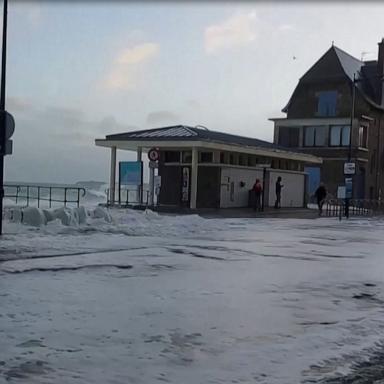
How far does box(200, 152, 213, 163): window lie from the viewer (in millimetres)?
35844

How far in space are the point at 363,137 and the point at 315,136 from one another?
4.17 meters

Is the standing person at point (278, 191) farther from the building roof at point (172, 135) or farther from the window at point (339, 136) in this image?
the window at point (339, 136)

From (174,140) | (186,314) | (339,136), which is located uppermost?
(339,136)

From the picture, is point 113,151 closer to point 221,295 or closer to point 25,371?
point 221,295

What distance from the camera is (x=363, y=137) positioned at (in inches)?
2309

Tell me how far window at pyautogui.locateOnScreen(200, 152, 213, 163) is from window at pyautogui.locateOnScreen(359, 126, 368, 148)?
26.0 m

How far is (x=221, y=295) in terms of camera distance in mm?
10117

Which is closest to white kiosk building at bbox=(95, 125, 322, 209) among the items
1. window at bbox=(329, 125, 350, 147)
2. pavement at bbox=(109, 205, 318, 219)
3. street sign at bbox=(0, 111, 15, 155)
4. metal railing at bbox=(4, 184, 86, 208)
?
pavement at bbox=(109, 205, 318, 219)

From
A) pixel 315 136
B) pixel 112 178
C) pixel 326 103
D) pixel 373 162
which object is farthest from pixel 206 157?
pixel 373 162

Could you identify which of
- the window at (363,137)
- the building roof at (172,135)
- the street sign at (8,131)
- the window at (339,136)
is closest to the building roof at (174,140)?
the building roof at (172,135)

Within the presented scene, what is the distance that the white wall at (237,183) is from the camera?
118 feet

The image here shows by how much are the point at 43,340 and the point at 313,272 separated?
7.32 meters

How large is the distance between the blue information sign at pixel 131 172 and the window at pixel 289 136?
27889mm

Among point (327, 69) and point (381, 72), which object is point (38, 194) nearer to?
point (327, 69)
